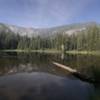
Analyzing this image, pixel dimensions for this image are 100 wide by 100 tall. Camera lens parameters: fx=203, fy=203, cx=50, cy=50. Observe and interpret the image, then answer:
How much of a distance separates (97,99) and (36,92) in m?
5.83

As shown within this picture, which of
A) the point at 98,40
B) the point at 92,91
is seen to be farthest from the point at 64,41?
the point at 92,91

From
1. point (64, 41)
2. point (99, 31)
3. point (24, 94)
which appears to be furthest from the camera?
point (64, 41)

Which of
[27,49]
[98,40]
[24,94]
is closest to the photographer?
[24,94]

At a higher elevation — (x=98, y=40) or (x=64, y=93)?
(x=98, y=40)

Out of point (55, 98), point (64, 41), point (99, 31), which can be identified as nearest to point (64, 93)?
point (55, 98)

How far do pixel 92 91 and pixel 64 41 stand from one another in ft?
387

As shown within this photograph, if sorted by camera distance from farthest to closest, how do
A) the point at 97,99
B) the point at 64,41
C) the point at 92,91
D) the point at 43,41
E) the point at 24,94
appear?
1. the point at 43,41
2. the point at 64,41
3. the point at 92,91
4. the point at 24,94
5. the point at 97,99

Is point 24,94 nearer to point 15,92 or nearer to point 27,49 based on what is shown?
point 15,92

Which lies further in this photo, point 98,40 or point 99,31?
point 99,31

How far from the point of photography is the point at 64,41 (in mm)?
137875

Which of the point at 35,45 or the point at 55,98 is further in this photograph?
the point at 35,45

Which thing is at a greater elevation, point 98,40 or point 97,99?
point 98,40

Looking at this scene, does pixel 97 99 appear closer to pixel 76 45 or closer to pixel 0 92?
pixel 0 92

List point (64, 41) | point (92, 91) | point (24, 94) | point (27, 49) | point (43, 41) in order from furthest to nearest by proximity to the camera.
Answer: point (43, 41), point (27, 49), point (64, 41), point (92, 91), point (24, 94)
